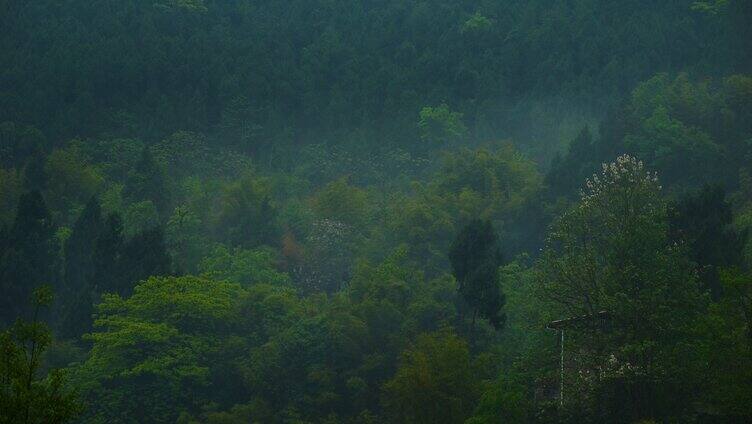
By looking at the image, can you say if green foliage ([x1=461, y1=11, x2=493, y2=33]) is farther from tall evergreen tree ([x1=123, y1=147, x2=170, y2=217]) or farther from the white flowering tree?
the white flowering tree

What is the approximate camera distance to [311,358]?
3769 cm

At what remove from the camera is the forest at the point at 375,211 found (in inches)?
1048

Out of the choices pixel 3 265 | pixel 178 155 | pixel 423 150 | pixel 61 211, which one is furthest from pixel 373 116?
pixel 3 265

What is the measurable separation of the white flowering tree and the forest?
0.09 m

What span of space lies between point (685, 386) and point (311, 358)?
1646cm

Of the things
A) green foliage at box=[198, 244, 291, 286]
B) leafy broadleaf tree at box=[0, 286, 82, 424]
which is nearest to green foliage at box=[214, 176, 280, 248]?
green foliage at box=[198, 244, 291, 286]

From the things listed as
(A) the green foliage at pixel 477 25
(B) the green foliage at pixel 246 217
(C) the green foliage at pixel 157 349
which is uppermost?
(A) the green foliage at pixel 477 25

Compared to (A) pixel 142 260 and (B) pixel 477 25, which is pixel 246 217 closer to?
(A) pixel 142 260

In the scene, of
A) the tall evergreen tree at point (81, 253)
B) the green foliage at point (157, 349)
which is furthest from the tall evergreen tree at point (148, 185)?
the green foliage at point (157, 349)

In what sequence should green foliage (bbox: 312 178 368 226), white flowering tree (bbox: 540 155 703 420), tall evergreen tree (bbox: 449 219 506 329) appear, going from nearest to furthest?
white flowering tree (bbox: 540 155 703 420) → tall evergreen tree (bbox: 449 219 506 329) → green foliage (bbox: 312 178 368 226)

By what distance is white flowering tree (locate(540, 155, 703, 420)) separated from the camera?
25.5 meters

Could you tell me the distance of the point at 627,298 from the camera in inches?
1006

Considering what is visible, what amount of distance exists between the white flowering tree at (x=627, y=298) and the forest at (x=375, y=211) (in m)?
0.09

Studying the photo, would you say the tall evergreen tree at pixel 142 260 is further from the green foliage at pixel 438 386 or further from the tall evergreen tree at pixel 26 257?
the green foliage at pixel 438 386
